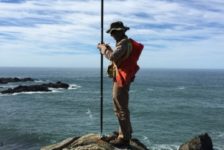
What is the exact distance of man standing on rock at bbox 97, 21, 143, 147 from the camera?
850 centimetres

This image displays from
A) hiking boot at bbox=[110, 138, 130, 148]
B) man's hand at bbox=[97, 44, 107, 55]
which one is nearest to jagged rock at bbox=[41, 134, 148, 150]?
hiking boot at bbox=[110, 138, 130, 148]

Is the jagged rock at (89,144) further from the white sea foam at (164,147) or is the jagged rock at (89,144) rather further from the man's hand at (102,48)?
the white sea foam at (164,147)

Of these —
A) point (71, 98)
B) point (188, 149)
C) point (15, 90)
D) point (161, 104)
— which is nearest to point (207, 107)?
point (161, 104)

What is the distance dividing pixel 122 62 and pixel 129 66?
0.54 feet

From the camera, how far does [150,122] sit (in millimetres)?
45062

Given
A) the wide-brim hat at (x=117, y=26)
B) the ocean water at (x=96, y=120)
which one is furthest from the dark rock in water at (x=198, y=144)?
the wide-brim hat at (x=117, y=26)

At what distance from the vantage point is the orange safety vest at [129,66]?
866 cm

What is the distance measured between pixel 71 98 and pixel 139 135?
33.2m

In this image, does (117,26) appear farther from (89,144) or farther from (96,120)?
(96,120)

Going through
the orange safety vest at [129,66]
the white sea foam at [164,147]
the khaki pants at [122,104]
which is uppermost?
the orange safety vest at [129,66]

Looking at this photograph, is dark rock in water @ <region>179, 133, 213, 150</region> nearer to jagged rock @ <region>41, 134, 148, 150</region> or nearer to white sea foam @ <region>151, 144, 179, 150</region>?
white sea foam @ <region>151, 144, 179, 150</region>

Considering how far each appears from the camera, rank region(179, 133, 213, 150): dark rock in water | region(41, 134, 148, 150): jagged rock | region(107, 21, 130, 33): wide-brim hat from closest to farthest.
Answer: region(107, 21, 130, 33): wide-brim hat, region(41, 134, 148, 150): jagged rock, region(179, 133, 213, 150): dark rock in water

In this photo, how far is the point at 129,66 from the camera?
28.5 ft

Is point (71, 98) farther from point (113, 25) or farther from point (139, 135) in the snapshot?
point (113, 25)
